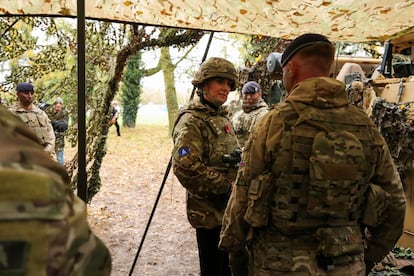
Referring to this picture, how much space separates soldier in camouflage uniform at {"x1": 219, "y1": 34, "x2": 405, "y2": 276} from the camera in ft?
6.31

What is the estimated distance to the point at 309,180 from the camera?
1931mm

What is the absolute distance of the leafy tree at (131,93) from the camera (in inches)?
753

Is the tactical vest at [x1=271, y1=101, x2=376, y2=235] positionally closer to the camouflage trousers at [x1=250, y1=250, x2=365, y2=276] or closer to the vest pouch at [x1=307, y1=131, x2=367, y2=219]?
the vest pouch at [x1=307, y1=131, x2=367, y2=219]

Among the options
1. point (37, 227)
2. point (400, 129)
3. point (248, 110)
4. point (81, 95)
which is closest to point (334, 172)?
point (81, 95)

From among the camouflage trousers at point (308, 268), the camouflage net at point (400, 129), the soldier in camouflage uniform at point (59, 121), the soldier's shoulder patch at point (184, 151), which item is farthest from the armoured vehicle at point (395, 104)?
the soldier in camouflage uniform at point (59, 121)

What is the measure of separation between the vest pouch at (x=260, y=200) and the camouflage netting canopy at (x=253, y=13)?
6.11ft

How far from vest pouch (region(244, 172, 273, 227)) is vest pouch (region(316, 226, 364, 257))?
260mm

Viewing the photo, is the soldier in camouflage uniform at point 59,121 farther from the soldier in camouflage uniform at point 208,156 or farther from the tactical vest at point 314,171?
the tactical vest at point 314,171

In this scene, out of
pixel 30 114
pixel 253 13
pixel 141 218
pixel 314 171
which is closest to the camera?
pixel 314 171

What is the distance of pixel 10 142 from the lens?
0.72 metres

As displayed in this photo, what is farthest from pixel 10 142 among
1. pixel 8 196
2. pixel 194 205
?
pixel 194 205

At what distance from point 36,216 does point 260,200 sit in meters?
1.40

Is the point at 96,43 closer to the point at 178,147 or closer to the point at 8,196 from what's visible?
the point at 178,147

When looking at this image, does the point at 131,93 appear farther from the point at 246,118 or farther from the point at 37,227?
the point at 37,227
